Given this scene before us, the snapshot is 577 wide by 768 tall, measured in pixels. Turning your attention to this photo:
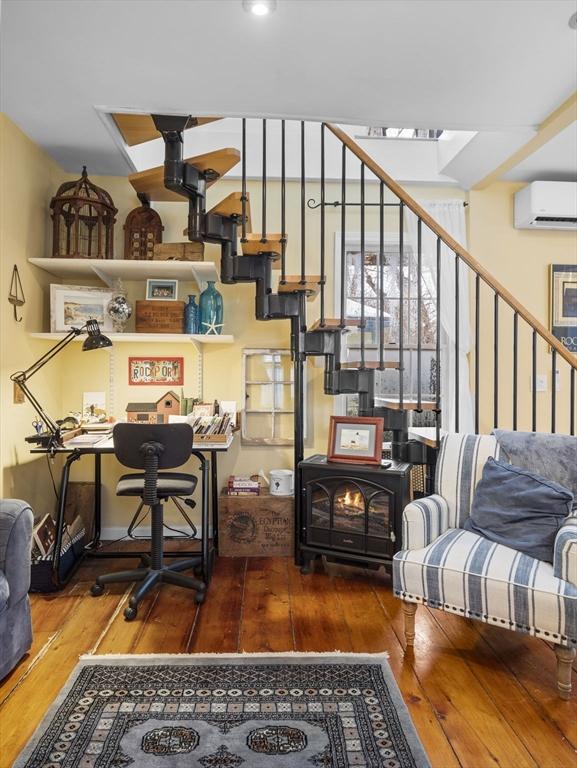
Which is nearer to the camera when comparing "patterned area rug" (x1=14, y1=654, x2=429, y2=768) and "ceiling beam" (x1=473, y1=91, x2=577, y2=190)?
"patterned area rug" (x1=14, y1=654, x2=429, y2=768)

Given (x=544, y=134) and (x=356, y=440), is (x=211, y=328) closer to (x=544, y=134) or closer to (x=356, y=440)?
(x=356, y=440)

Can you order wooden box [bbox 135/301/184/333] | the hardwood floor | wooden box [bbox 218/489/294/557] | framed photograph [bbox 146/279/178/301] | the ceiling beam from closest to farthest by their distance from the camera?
the hardwood floor
the ceiling beam
wooden box [bbox 218/489/294/557]
wooden box [bbox 135/301/184/333]
framed photograph [bbox 146/279/178/301]

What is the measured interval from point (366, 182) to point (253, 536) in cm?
262

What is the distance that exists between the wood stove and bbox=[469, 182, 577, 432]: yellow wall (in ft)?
4.17

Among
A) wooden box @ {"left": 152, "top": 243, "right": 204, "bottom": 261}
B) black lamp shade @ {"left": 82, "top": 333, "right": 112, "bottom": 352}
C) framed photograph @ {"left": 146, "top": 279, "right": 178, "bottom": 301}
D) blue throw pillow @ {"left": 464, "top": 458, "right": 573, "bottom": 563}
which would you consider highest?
wooden box @ {"left": 152, "top": 243, "right": 204, "bottom": 261}

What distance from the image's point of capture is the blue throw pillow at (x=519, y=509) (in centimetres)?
210

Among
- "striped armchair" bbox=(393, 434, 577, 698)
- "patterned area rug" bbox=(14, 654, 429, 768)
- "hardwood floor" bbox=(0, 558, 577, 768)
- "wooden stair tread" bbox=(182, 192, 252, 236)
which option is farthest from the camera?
"wooden stair tread" bbox=(182, 192, 252, 236)

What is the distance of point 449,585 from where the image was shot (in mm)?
2031

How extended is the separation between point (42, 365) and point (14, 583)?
136 cm

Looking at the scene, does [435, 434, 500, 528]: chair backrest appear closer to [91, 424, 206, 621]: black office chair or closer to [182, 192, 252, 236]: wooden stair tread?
[91, 424, 206, 621]: black office chair

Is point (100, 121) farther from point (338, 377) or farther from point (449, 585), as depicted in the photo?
point (449, 585)

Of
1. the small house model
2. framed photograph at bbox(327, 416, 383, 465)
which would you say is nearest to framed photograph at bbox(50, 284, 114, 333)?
the small house model

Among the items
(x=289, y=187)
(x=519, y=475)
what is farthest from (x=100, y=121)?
(x=519, y=475)

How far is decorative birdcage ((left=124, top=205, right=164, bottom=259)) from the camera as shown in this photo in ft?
11.2
